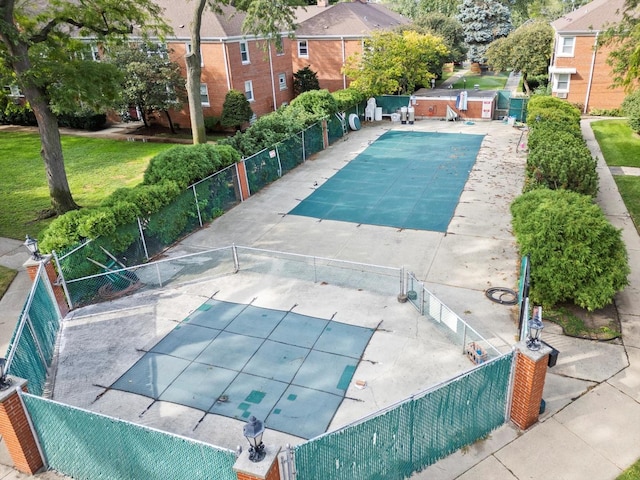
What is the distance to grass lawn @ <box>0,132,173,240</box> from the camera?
62.6ft

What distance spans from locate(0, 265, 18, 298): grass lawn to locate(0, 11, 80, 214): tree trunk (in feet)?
13.3

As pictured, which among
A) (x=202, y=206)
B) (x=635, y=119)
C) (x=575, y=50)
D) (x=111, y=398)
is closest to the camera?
(x=111, y=398)

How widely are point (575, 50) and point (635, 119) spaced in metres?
9.71

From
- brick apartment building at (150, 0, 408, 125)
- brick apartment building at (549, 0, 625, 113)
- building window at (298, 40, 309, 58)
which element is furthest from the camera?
building window at (298, 40, 309, 58)

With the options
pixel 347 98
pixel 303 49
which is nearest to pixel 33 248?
pixel 347 98

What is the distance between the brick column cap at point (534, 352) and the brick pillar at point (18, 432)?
758 centimetres

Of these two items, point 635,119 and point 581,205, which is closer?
point 581,205

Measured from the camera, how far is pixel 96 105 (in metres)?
19.3

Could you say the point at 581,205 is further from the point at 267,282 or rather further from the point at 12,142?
the point at 12,142

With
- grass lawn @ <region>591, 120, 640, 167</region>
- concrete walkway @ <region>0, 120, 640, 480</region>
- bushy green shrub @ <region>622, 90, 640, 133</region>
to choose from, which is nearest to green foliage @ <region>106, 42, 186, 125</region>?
concrete walkway @ <region>0, 120, 640, 480</region>

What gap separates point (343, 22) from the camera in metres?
42.2

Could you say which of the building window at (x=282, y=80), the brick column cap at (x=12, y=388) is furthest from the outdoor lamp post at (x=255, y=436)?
the building window at (x=282, y=80)

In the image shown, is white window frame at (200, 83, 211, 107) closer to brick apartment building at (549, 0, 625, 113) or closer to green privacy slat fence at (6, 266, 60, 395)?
brick apartment building at (549, 0, 625, 113)

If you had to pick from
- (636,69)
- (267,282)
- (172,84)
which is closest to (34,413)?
(267,282)
